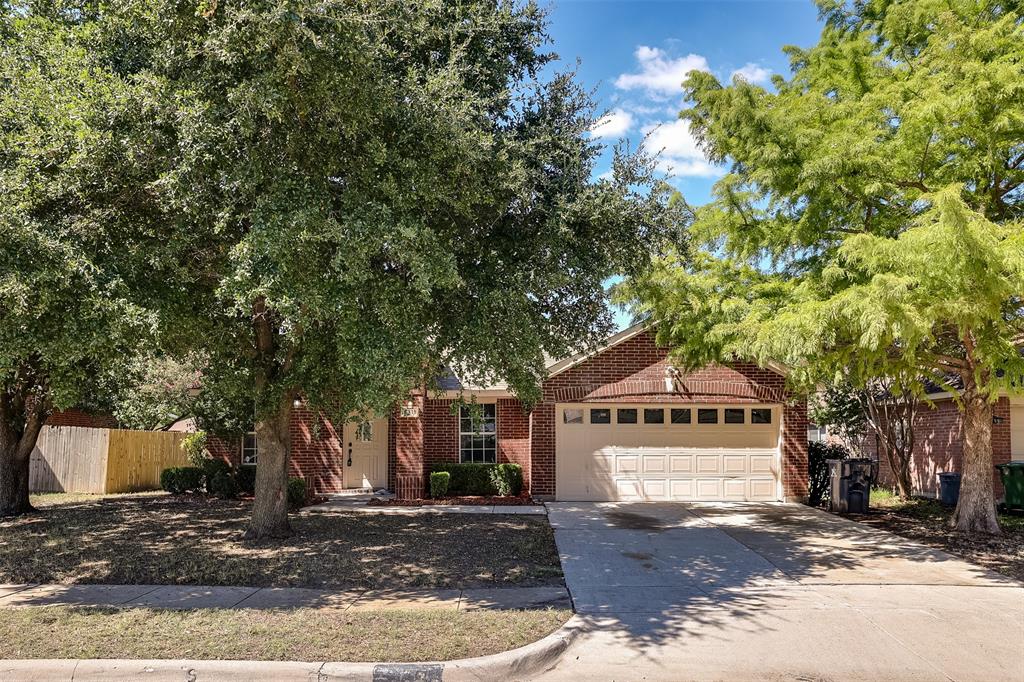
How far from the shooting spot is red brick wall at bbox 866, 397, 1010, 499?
57.7 ft

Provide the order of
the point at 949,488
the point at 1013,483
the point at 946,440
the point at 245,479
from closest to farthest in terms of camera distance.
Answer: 1. the point at 1013,483
2. the point at 949,488
3. the point at 245,479
4. the point at 946,440

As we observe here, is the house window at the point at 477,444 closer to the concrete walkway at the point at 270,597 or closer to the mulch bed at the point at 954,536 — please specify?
the mulch bed at the point at 954,536

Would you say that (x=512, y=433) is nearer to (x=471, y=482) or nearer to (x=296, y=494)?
(x=471, y=482)

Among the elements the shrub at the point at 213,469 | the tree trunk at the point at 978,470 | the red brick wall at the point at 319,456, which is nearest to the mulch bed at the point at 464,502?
the red brick wall at the point at 319,456

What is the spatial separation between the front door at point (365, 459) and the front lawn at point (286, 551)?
4132mm

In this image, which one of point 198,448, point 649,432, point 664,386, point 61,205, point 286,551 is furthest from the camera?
point 198,448

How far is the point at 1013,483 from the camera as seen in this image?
15.9 m

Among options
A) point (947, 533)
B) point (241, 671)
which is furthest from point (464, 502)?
point (241, 671)

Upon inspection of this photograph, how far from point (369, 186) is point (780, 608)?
20.6ft

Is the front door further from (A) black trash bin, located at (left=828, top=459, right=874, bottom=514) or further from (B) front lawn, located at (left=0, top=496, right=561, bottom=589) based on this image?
(A) black trash bin, located at (left=828, top=459, right=874, bottom=514)

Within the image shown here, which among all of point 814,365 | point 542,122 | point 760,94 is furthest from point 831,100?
point 542,122

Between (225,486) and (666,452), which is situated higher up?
(666,452)

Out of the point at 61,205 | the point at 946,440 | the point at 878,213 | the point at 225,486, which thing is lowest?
the point at 225,486

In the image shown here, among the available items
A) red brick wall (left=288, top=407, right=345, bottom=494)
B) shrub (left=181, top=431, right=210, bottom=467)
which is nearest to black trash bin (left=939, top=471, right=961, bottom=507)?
red brick wall (left=288, top=407, right=345, bottom=494)
